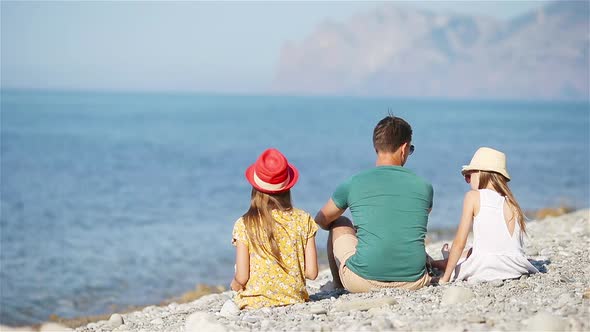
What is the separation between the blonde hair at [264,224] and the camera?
5688mm

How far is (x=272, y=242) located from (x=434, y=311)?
4.54 ft

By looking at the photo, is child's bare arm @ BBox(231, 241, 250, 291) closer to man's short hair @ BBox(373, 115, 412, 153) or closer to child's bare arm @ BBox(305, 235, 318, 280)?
child's bare arm @ BBox(305, 235, 318, 280)

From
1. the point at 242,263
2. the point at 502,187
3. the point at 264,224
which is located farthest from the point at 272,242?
the point at 502,187

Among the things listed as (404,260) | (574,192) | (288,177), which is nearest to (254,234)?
(288,177)

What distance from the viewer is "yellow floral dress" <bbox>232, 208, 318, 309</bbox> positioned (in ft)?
18.9

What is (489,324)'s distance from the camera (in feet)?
15.3

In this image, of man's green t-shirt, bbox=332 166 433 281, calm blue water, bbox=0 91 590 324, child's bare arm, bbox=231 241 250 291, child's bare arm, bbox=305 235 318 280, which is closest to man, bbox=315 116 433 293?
man's green t-shirt, bbox=332 166 433 281

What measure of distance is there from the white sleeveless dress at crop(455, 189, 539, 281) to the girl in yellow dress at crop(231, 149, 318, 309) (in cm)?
144

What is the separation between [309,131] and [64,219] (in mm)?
42153

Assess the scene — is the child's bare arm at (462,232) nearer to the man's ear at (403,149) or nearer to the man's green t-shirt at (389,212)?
the man's green t-shirt at (389,212)

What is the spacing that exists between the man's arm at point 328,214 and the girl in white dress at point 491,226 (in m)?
1.03

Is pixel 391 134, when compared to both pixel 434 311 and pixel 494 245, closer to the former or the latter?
pixel 494 245

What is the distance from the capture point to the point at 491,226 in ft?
19.8

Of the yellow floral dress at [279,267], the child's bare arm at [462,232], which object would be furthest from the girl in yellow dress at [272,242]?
the child's bare arm at [462,232]
